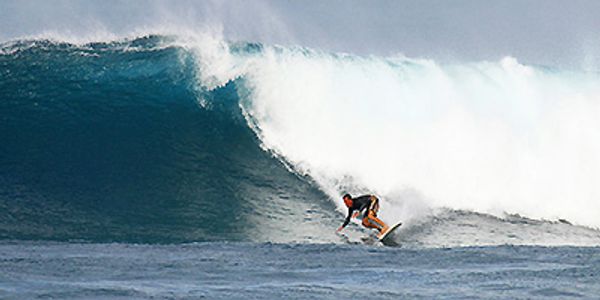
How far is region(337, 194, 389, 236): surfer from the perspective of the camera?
11.5 meters

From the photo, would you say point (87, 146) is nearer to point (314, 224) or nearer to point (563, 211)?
point (314, 224)

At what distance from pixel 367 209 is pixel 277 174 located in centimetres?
236

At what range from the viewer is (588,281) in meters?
8.16

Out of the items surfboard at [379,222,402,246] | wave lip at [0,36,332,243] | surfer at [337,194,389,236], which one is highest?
wave lip at [0,36,332,243]

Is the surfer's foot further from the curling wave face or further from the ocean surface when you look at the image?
the curling wave face

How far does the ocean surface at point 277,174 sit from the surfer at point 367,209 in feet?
0.51

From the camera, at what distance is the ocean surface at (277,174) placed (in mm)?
8562

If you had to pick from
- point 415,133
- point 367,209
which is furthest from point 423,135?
point 367,209

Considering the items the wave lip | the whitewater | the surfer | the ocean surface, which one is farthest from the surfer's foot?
the whitewater

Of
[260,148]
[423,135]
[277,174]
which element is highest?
[423,135]

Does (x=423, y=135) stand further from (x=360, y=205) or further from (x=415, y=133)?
(x=360, y=205)

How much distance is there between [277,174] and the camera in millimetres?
13719

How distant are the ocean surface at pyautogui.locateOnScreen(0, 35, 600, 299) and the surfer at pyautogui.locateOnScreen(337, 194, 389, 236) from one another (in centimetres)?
15

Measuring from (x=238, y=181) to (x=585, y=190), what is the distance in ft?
18.3
